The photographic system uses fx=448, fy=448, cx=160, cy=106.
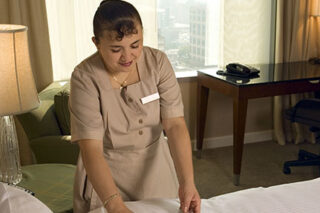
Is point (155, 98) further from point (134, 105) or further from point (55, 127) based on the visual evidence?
point (55, 127)

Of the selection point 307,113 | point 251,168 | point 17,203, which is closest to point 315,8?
point 307,113

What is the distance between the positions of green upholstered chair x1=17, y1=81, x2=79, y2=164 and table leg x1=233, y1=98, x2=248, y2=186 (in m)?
1.34

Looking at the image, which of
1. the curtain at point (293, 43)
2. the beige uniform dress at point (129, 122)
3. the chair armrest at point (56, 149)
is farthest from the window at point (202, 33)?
the beige uniform dress at point (129, 122)

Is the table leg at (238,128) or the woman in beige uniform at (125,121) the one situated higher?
the woman in beige uniform at (125,121)

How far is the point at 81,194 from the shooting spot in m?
1.84

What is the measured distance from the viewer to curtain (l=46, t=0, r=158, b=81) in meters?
3.72

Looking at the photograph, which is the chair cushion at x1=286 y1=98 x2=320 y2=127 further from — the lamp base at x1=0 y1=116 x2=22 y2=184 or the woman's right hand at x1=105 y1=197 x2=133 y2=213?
the woman's right hand at x1=105 y1=197 x2=133 y2=213

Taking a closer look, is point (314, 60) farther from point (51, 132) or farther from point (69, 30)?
point (51, 132)

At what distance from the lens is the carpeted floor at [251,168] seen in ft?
12.1

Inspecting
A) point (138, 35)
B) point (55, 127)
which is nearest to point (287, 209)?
point (138, 35)

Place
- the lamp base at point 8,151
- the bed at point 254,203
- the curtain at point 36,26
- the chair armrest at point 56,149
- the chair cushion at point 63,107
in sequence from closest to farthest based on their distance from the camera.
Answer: the bed at point 254,203, the lamp base at point 8,151, the chair armrest at point 56,149, the chair cushion at point 63,107, the curtain at point 36,26

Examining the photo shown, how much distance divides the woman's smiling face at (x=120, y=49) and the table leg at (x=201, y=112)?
101 inches

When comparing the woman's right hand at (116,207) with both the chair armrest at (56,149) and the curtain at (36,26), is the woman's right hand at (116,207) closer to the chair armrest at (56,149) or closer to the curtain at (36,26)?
the chair armrest at (56,149)

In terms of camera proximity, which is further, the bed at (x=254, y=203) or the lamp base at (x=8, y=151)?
the lamp base at (x=8, y=151)
